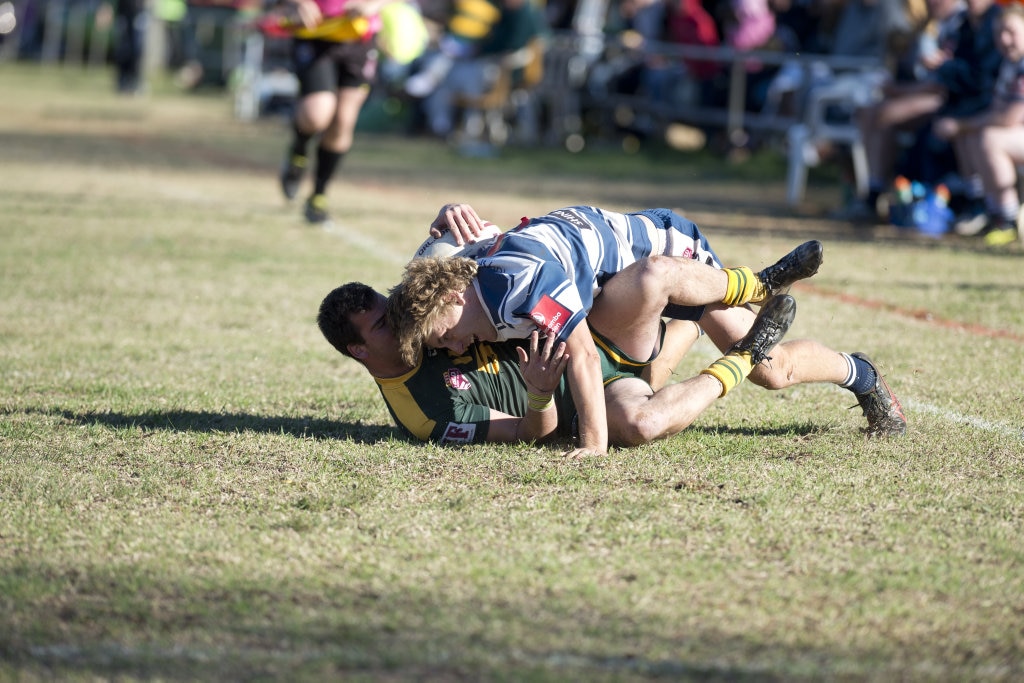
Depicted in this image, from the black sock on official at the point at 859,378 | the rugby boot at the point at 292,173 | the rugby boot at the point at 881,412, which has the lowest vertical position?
the rugby boot at the point at 292,173

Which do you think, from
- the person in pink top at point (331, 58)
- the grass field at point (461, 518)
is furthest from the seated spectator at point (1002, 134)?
the person in pink top at point (331, 58)

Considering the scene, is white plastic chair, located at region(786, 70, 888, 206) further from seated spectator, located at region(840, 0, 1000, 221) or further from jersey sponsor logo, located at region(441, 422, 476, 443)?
jersey sponsor logo, located at region(441, 422, 476, 443)

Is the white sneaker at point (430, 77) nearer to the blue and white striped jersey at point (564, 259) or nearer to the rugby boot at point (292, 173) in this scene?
the rugby boot at point (292, 173)

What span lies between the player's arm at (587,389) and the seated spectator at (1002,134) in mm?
6159

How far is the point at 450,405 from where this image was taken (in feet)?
14.5

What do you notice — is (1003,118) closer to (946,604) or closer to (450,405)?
(450,405)

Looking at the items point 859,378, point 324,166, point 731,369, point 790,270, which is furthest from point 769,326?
point 324,166

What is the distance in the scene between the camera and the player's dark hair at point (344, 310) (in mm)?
4258

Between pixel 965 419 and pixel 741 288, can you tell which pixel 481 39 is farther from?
pixel 741 288

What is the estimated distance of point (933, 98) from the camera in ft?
33.7

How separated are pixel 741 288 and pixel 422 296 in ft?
3.80

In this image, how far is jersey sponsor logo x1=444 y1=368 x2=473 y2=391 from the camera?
441 cm

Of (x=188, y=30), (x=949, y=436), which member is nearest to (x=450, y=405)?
(x=949, y=436)

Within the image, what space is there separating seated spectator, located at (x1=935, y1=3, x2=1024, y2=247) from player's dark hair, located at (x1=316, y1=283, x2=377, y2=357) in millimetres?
6454
